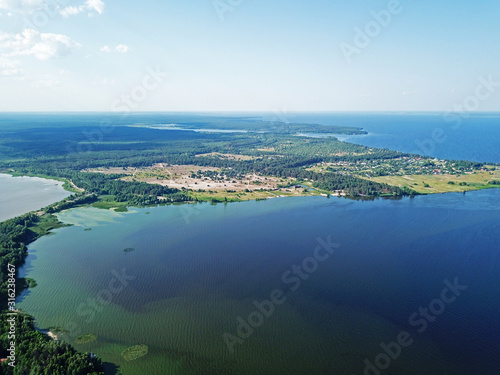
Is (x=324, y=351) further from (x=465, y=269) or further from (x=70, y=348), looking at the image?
(x=465, y=269)

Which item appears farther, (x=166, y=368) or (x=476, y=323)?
(x=476, y=323)

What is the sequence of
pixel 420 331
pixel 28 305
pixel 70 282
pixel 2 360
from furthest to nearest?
pixel 70 282 < pixel 28 305 < pixel 420 331 < pixel 2 360

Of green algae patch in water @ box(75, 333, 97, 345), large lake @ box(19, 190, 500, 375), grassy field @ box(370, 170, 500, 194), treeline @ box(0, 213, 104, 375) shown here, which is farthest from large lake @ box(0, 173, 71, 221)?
grassy field @ box(370, 170, 500, 194)

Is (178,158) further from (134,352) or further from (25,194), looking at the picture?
(134,352)

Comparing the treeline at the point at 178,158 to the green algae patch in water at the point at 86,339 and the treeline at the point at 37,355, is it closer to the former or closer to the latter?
the green algae patch in water at the point at 86,339

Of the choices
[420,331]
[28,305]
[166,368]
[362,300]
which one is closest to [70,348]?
[166,368]

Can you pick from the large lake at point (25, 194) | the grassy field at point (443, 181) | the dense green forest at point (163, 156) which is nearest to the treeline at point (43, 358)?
the large lake at point (25, 194)

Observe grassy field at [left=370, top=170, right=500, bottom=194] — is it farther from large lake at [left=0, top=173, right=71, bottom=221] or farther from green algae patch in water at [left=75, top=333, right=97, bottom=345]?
large lake at [left=0, top=173, right=71, bottom=221]
